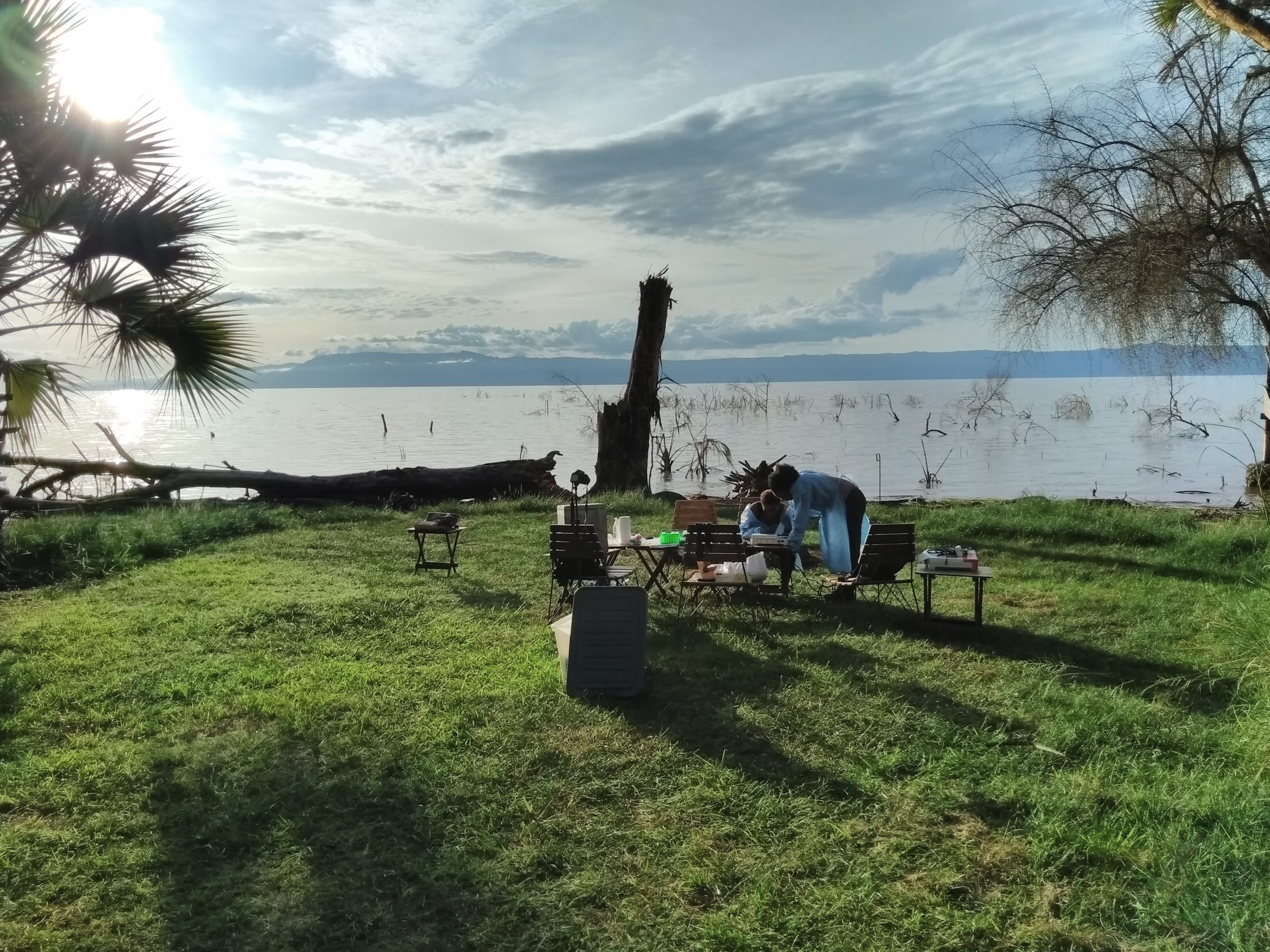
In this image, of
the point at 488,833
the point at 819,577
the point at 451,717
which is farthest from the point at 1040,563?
the point at 488,833

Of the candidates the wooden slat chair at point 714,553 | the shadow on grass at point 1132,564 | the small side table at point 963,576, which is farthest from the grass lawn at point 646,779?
A: the shadow on grass at point 1132,564

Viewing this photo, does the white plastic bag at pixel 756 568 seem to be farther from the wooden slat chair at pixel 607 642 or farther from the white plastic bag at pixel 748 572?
the wooden slat chair at pixel 607 642

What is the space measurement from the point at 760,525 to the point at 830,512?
704 millimetres

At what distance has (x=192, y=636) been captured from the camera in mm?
7336

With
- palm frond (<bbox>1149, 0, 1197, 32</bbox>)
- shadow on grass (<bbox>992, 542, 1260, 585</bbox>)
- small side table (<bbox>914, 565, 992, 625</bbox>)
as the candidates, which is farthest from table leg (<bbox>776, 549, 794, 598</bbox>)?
palm frond (<bbox>1149, 0, 1197, 32</bbox>)

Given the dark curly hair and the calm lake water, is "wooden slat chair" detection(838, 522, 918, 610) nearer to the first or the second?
the dark curly hair

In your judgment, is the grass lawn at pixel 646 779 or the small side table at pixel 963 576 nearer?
the grass lawn at pixel 646 779

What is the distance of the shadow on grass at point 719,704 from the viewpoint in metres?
4.58

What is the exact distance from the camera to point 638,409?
17750mm

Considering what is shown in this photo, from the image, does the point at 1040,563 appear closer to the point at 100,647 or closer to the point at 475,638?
the point at 475,638

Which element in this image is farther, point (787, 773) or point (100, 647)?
point (100, 647)

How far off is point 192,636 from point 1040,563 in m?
8.43

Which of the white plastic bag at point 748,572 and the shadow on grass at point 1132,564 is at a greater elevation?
the white plastic bag at point 748,572

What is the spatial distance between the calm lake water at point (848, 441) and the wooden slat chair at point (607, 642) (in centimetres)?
478
